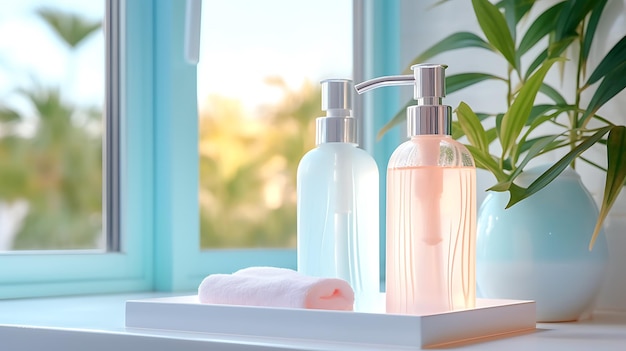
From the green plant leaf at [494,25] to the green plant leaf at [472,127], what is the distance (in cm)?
16

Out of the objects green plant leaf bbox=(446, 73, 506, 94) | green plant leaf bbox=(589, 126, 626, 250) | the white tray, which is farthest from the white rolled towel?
green plant leaf bbox=(446, 73, 506, 94)

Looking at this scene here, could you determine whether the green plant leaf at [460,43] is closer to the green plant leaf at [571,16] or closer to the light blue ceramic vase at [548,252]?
the green plant leaf at [571,16]

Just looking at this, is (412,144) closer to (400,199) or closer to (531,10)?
(400,199)

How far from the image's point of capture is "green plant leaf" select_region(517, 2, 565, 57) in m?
1.29

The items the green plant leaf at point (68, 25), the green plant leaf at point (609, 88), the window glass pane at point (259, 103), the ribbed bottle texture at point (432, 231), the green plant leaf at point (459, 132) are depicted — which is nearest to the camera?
the ribbed bottle texture at point (432, 231)

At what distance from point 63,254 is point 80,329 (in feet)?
1.70

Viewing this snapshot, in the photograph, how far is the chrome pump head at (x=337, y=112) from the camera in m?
0.99

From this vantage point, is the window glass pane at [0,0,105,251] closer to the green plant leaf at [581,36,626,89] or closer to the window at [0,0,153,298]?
the window at [0,0,153,298]

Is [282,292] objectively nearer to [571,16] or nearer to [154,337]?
[154,337]

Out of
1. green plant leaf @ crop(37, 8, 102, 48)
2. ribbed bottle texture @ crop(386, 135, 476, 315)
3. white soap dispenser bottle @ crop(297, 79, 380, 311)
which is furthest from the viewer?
green plant leaf @ crop(37, 8, 102, 48)

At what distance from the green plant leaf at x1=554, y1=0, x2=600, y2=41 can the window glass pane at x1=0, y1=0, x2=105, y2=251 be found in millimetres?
703

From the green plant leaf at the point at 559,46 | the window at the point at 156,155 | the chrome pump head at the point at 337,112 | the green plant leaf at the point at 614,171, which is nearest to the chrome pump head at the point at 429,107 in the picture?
the chrome pump head at the point at 337,112

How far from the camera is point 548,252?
42.8 inches

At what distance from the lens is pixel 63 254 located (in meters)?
1.35
